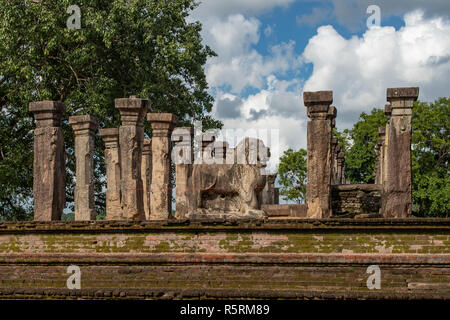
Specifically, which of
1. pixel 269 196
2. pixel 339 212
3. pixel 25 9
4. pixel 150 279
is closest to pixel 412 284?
pixel 150 279

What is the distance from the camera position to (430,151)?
2548 centimetres

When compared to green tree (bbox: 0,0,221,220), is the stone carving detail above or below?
below

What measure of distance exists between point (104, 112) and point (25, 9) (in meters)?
3.52

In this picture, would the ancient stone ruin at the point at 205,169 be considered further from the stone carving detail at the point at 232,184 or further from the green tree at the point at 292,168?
the green tree at the point at 292,168

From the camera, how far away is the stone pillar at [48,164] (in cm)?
984

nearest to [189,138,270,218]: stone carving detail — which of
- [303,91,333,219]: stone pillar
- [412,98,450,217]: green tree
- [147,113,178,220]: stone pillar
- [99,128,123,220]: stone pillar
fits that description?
[303,91,333,219]: stone pillar

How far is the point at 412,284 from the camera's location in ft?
26.1

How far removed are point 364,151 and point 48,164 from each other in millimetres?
19260

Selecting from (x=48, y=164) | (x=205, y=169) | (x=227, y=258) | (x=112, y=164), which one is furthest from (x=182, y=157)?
(x=227, y=258)

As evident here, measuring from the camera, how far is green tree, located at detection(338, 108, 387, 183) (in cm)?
2645

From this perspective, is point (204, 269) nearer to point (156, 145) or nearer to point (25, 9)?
point (156, 145)

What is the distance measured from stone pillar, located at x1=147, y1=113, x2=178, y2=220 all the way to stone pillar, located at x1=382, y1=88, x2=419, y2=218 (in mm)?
4266

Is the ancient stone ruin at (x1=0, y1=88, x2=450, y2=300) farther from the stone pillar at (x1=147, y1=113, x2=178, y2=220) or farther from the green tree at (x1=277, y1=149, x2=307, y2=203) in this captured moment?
the green tree at (x1=277, y1=149, x2=307, y2=203)

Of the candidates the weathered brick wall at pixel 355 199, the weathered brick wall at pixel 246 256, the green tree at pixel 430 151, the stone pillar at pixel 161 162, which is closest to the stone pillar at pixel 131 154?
the stone pillar at pixel 161 162
